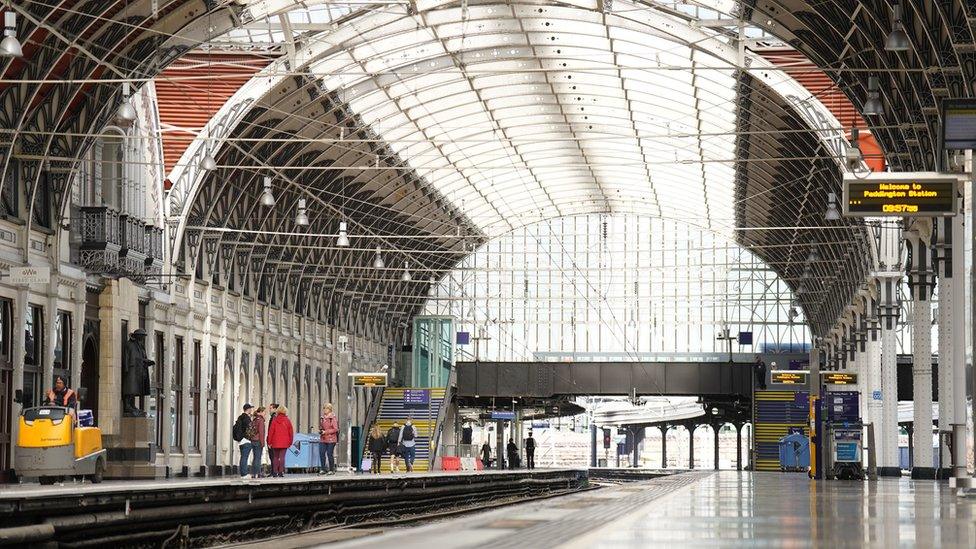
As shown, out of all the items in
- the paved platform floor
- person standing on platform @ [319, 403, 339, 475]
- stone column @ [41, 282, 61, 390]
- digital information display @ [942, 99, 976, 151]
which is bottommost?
person standing on platform @ [319, 403, 339, 475]

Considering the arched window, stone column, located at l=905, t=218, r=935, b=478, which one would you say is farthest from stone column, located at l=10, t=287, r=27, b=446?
stone column, located at l=905, t=218, r=935, b=478

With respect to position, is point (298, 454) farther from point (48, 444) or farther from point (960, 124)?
point (960, 124)

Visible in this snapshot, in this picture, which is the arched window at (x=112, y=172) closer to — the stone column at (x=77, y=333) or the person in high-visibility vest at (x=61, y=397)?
the stone column at (x=77, y=333)

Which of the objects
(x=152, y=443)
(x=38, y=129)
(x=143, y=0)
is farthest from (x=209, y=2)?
(x=152, y=443)

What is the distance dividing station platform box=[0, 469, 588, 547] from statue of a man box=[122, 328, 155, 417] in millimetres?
12956

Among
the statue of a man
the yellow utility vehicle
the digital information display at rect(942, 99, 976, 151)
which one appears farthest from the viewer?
the statue of a man

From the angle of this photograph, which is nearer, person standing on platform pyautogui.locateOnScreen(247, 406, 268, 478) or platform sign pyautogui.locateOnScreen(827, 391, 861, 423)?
person standing on platform pyautogui.locateOnScreen(247, 406, 268, 478)

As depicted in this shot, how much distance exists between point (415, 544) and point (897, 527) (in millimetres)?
5490

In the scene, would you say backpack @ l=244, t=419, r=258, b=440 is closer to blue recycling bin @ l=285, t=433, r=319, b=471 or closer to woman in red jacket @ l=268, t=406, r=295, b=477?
woman in red jacket @ l=268, t=406, r=295, b=477

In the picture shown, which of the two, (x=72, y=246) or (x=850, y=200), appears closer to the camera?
(x=850, y=200)

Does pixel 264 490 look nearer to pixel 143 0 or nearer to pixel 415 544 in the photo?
pixel 415 544

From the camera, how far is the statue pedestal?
147ft

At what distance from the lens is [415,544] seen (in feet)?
30.0

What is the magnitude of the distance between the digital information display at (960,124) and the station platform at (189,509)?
12745mm
